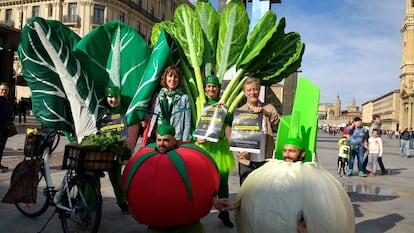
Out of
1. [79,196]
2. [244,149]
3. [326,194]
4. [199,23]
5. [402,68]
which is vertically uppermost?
[402,68]

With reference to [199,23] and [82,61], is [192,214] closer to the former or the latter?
[82,61]

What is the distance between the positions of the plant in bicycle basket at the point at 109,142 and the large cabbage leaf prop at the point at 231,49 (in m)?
1.09

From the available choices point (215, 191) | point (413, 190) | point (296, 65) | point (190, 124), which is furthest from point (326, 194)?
point (413, 190)

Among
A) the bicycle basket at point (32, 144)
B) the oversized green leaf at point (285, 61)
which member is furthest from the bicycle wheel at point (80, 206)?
the oversized green leaf at point (285, 61)

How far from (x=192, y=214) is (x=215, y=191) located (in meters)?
0.32

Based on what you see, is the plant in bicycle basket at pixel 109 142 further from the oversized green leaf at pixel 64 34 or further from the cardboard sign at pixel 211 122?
the oversized green leaf at pixel 64 34

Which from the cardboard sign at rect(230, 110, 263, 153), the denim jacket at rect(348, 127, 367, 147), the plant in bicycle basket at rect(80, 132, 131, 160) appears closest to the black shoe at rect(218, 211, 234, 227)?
the cardboard sign at rect(230, 110, 263, 153)

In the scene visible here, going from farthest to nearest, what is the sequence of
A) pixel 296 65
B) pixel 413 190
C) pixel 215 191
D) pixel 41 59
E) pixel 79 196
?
pixel 413 190 → pixel 296 65 → pixel 41 59 → pixel 79 196 → pixel 215 191

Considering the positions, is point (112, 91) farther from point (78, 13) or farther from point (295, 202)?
point (78, 13)

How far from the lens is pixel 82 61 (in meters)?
4.59

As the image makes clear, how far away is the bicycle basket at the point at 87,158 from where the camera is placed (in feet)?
11.9

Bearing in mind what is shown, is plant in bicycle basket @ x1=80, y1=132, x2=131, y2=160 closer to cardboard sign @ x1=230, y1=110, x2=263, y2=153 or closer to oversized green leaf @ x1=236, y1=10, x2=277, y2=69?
cardboard sign @ x1=230, y1=110, x2=263, y2=153

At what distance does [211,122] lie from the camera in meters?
4.23

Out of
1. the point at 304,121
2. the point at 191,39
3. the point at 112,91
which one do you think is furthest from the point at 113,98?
the point at 304,121
